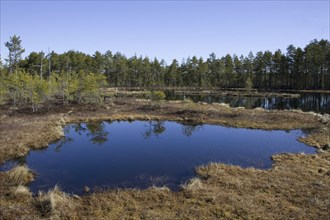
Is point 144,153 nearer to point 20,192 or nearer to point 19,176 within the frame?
point 19,176

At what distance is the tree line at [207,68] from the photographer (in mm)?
114438

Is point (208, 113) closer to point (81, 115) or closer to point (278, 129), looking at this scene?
point (278, 129)

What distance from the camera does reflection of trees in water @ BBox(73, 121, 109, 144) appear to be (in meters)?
33.7

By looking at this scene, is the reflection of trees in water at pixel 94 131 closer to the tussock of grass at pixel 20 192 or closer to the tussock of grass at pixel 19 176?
the tussock of grass at pixel 19 176

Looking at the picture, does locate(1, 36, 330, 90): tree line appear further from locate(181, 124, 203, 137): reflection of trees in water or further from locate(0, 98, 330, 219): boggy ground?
locate(0, 98, 330, 219): boggy ground

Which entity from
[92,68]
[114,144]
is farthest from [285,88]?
[114,144]

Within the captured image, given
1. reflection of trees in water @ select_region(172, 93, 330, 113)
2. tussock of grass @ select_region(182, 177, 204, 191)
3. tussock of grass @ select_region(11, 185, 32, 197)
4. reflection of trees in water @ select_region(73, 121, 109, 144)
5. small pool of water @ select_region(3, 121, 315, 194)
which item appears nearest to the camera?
tussock of grass @ select_region(11, 185, 32, 197)

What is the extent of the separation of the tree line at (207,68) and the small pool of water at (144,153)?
242 feet

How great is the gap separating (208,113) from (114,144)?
72.9ft

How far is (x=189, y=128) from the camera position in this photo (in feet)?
131

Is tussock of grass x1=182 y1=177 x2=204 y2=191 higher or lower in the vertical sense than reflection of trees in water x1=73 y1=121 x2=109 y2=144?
lower

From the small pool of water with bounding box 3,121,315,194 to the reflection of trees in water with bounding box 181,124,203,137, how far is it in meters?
0.10

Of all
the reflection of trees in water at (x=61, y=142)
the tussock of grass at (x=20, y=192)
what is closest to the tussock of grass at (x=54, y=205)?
the tussock of grass at (x=20, y=192)

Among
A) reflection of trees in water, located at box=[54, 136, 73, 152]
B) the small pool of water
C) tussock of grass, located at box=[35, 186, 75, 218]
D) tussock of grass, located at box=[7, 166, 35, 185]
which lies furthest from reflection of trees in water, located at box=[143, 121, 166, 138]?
tussock of grass, located at box=[35, 186, 75, 218]
